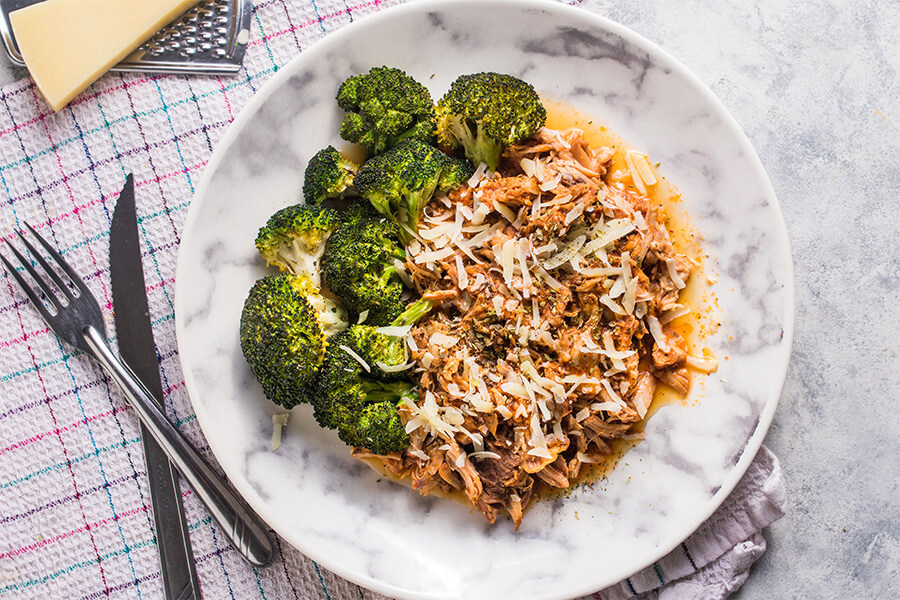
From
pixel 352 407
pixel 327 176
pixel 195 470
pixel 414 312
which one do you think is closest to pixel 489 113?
pixel 327 176

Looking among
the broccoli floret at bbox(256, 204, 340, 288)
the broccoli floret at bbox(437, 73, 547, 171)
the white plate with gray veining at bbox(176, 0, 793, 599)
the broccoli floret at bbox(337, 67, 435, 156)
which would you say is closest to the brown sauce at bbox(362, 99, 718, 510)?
the white plate with gray veining at bbox(176, 0, 793, 599)

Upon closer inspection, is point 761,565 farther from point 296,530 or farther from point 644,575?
A: point 296,530

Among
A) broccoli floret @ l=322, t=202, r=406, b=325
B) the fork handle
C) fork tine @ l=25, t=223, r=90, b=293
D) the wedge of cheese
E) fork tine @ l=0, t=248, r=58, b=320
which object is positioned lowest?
the fork handle

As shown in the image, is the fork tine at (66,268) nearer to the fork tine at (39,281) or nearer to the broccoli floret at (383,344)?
the fork tine at (39,281)

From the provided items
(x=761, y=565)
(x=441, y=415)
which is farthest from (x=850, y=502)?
(x=441, y=415)

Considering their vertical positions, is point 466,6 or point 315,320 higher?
point 466,6

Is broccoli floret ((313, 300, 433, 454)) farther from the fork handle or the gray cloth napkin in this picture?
the gray cloth napkin

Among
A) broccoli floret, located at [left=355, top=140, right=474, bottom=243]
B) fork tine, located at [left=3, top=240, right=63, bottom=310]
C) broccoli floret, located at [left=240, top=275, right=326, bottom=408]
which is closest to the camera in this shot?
broccoli floret, located at [left=240, top=275, right=326, bottom=408]
